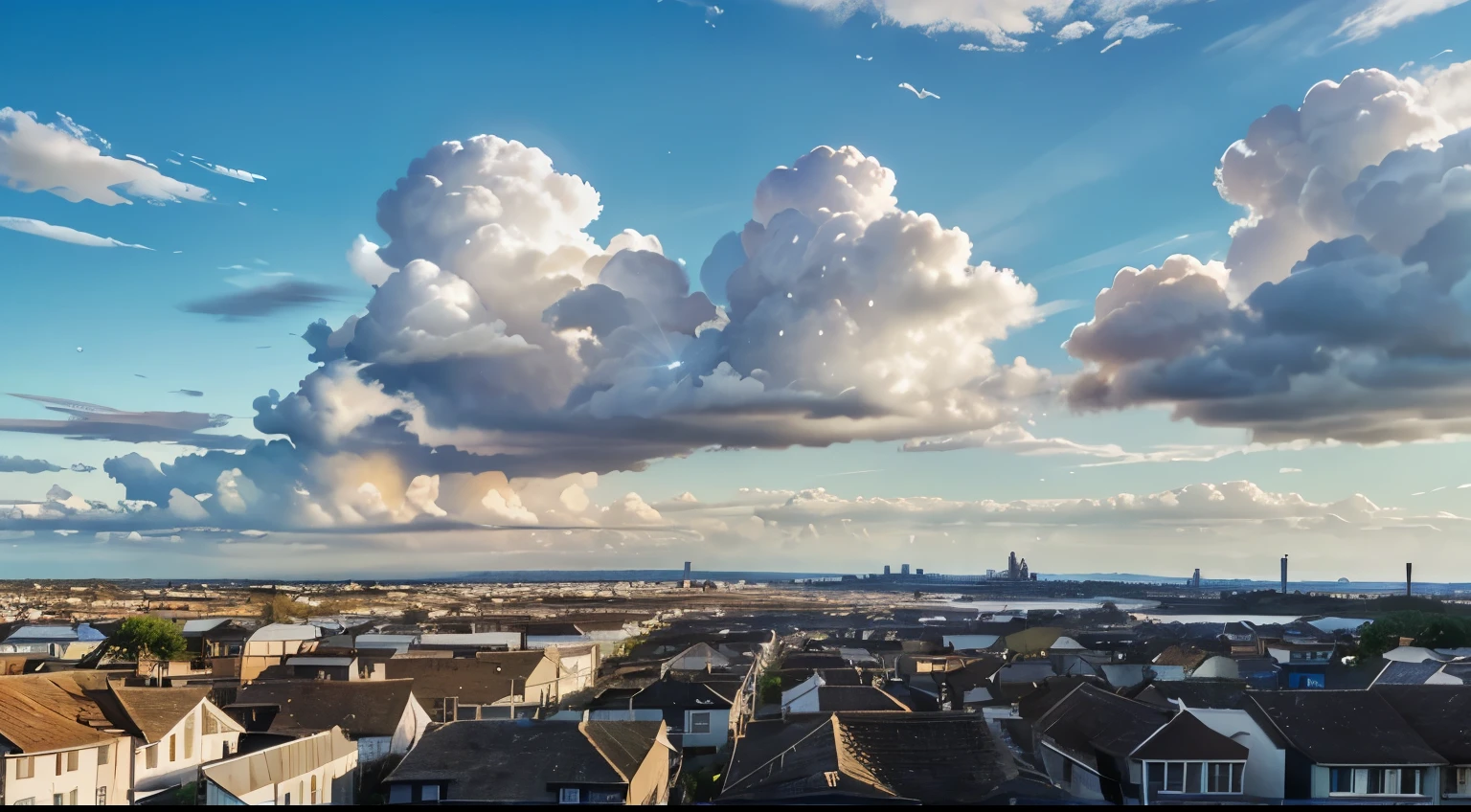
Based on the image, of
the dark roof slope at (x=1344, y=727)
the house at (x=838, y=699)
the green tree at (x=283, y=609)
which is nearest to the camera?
the dark roof slope at (x=1344, y=727)

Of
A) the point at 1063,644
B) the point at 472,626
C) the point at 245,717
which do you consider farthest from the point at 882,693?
the point at 472,626

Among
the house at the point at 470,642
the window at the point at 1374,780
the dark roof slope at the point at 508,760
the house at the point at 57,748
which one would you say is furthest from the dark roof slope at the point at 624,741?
the house at the point at 470,642

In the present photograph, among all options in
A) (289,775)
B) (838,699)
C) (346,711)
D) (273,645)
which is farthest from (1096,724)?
(273,645)

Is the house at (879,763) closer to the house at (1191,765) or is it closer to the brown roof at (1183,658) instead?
the house at (1191,765)

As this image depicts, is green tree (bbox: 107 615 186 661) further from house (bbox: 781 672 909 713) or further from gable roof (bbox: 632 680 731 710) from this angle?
house (bbox: 781 672 909 713)

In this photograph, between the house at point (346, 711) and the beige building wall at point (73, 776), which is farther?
the house at point (346, 711)

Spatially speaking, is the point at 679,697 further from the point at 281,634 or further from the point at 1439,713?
the point at 281,634

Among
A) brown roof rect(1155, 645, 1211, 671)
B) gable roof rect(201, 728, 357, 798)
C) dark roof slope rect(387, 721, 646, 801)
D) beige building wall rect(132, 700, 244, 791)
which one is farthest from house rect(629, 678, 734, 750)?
brown roof rect(1155, 645, 1211, 671)

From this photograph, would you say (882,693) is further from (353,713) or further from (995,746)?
(353,713)
